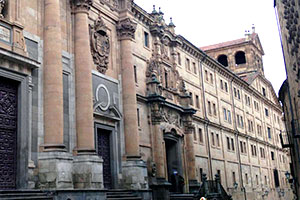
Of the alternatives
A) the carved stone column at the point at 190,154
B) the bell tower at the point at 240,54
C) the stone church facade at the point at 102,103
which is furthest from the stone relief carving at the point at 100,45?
the bell tower at the point at 240,54

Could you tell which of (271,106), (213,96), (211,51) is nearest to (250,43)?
(211,51)

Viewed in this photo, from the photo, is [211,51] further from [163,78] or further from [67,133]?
[67,133]

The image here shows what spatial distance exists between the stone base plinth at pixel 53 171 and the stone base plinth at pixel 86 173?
1398mm

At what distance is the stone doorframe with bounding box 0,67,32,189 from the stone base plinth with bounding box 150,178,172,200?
39.7ft

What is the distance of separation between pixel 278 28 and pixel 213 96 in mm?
24306

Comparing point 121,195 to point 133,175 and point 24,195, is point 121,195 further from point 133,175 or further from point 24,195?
point 24,195

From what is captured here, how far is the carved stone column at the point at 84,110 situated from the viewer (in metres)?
23.0

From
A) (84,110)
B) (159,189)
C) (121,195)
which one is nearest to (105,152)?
(121,195)

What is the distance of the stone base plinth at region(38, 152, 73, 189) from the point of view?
20.6m

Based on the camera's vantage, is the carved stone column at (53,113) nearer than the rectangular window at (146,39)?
Yes

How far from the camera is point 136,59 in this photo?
32844 millimetres

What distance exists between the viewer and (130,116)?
28.8 meters

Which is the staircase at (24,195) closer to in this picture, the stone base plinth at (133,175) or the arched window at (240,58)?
the stone base plinth at (133,175)

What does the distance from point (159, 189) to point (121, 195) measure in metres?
5.86
